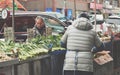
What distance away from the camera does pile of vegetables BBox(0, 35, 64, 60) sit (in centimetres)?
700

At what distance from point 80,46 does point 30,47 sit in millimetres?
1424

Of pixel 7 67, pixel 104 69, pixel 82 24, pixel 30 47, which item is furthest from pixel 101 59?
pixel 7 67

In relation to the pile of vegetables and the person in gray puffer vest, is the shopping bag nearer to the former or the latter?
the pile of vegetables

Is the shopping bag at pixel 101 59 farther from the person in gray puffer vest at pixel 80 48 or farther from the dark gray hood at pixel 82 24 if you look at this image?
the dark gray hood at pixel 82 24

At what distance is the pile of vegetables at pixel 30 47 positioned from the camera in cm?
700

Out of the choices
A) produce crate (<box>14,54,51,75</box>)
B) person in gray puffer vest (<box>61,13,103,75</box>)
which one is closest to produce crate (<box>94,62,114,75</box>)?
produce crate (<box>14,54,51,75</box>)

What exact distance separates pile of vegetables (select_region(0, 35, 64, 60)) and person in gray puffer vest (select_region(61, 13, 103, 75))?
30.9 inches

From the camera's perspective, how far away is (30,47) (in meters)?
7.84

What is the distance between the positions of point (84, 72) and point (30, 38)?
2.63 m

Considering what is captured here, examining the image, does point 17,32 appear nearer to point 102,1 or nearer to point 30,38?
point 30,38

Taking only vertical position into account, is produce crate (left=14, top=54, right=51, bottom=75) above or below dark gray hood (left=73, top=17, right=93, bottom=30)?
below

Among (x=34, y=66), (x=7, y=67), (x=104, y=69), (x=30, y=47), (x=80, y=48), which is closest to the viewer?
(x=7, y=67)

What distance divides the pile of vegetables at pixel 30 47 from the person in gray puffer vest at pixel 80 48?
0.78 m

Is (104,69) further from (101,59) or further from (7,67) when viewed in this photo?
(7,67)
